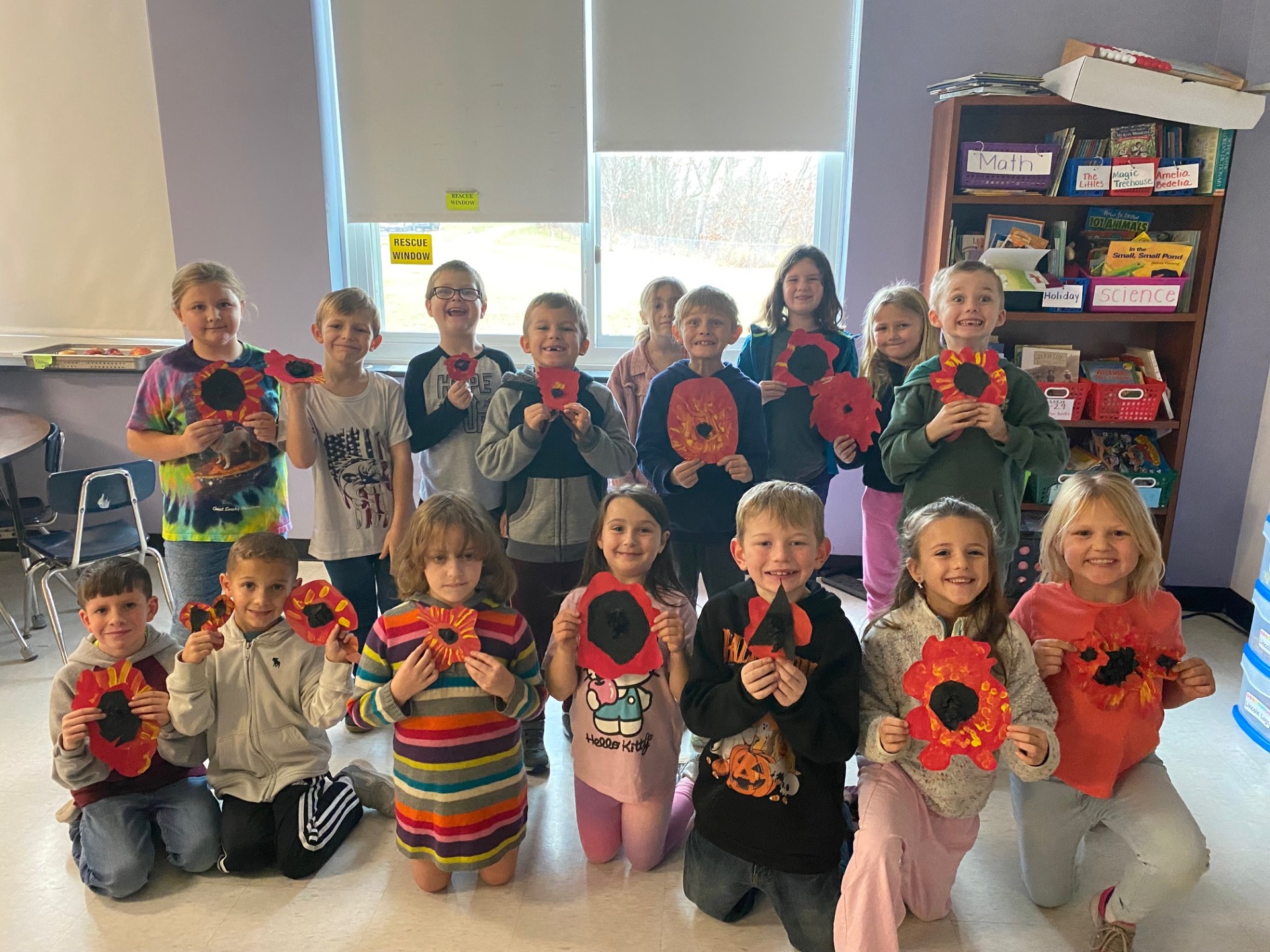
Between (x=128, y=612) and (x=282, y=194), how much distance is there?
243cm

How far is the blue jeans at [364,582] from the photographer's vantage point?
250 centimetres

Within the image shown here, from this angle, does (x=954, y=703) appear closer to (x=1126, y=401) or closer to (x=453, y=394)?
(x=453, y=394)

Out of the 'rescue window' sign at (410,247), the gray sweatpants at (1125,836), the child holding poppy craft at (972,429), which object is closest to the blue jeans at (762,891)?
the gray sweatpants at (1125,836)

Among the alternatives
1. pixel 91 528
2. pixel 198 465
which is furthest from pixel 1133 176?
pixel 91 528

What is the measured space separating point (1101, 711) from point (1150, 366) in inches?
83.0

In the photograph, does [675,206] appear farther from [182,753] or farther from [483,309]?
[182,753]

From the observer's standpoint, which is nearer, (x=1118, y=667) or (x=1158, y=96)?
(x=1118, y=667)

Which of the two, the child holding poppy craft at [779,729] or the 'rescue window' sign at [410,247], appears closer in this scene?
the child holding poppy craft at [779,729]

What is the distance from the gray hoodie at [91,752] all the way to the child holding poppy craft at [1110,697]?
1.90 m

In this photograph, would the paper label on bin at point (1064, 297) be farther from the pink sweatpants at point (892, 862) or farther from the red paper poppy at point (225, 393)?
the red paper poppy at point (225, 393)

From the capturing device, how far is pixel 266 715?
6.61 ft

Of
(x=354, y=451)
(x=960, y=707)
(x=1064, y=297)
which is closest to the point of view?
(x=960, y=707)

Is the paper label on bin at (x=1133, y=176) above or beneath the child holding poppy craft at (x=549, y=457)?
above

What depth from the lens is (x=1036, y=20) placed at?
3338 millimetres
